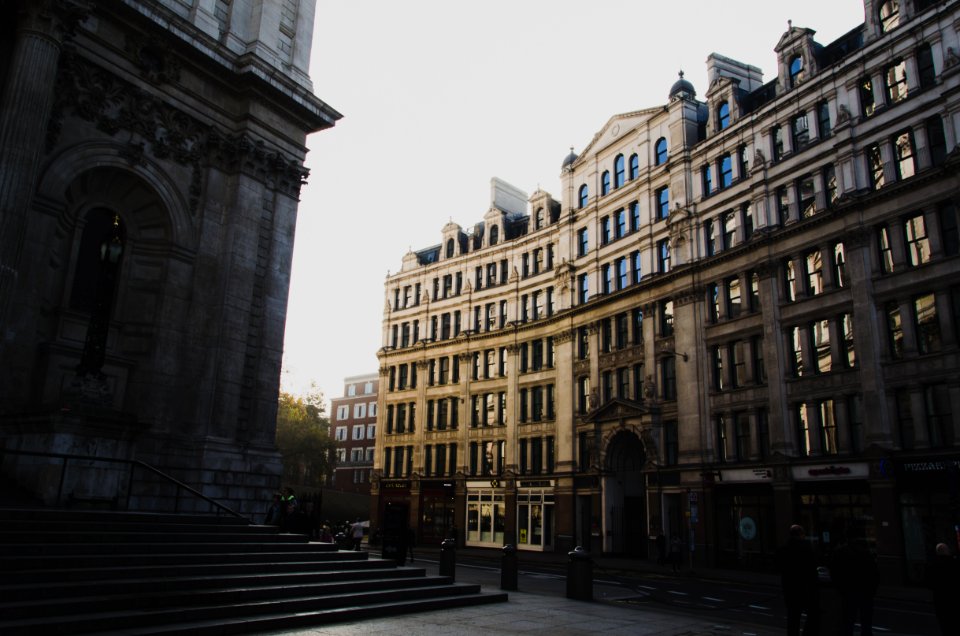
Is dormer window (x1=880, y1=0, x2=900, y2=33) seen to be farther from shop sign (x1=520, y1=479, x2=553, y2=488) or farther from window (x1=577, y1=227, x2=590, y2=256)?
shop sign (x1=520, y1=479, x2=553, y2=488)

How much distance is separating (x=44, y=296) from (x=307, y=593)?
11.9 metres

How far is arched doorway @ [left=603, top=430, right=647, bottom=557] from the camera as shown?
44156mm

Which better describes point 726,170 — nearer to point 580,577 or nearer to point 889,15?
point 889,15

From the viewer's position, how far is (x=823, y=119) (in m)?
35.6

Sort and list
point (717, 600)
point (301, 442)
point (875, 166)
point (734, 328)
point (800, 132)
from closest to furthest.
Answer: point (717, 600)
point (875, 166)
point (800, 132)
point (734, 328)
point (301, 442)

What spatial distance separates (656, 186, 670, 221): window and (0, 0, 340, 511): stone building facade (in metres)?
25.5

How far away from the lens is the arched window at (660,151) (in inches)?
1811

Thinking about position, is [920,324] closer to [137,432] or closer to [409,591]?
[409,591]

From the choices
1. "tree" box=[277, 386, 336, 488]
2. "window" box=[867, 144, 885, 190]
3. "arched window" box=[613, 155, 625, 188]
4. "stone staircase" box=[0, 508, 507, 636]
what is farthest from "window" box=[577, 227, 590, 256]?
"tree" box=[277, 386, 336, 488]

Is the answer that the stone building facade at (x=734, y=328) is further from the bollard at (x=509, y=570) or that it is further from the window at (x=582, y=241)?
the bollard at (x=509, y=570)

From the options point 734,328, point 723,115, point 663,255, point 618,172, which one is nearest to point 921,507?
point 734,328

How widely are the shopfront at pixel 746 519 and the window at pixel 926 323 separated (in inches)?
373


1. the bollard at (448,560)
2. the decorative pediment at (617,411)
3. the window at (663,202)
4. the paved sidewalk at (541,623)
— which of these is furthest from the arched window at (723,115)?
the paved sidewalk at (541,623)

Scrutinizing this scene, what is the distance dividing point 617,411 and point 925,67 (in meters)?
24.9
